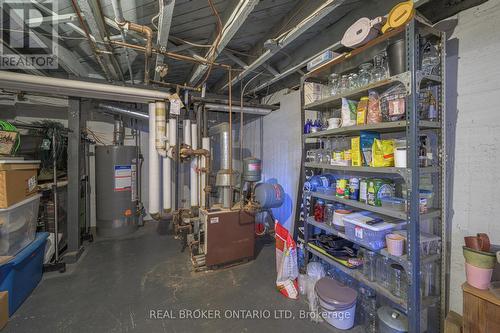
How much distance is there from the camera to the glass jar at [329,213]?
1.93 meters

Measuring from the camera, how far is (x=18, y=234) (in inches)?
75.4

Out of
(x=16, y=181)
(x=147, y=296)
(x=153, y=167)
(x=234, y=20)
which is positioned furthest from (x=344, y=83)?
(x=16, y=181)

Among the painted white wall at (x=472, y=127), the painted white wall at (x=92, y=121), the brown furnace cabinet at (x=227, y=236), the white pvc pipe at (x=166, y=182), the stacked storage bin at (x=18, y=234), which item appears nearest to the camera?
the painted white wall at (x=472, y=127)

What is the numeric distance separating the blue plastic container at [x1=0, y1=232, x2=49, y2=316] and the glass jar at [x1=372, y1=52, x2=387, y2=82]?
3121 millimetres

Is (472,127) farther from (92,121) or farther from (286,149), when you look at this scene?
(92,121)

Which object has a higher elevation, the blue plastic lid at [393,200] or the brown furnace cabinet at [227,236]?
the blue plastic lid at [393,200]

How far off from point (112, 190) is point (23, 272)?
1.62 metres

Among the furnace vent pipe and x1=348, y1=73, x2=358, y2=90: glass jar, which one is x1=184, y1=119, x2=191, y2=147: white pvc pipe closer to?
the furnace vent pipe

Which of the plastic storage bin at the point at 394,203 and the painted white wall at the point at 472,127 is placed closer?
the painted white wall at the point at 472,127

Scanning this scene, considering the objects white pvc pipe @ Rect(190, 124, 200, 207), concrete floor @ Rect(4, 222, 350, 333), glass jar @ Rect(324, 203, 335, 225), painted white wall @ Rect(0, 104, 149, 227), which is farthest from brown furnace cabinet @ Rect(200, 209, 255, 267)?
painted white wall @ Rect(0, 104, 149, 227)

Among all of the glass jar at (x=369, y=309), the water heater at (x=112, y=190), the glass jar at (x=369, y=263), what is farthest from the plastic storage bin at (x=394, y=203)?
the water heater at (x=112, y=190)

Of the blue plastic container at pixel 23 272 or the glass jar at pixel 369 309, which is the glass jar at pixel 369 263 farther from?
the blue plastic container at pixel 23 272
